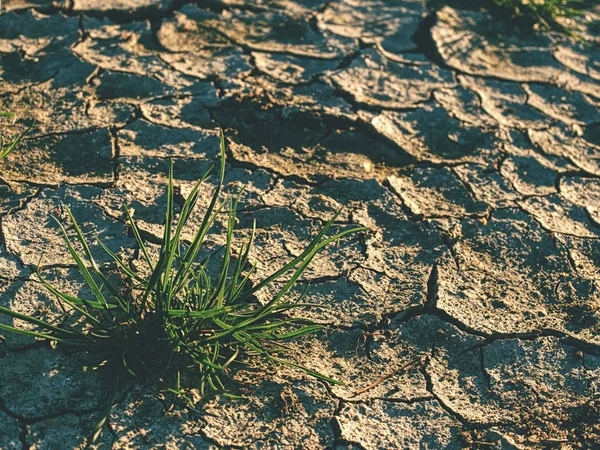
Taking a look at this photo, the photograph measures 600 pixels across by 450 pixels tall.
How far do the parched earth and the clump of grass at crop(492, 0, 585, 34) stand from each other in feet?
0.26

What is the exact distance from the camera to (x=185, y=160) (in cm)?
293

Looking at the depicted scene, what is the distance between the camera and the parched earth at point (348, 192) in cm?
211

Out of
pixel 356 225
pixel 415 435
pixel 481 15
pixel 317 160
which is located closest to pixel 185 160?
pixel 317 160

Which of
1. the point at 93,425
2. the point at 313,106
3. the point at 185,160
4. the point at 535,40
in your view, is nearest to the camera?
the point at 93,425

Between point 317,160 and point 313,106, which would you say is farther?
point 313,106

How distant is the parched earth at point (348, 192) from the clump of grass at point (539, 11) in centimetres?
8

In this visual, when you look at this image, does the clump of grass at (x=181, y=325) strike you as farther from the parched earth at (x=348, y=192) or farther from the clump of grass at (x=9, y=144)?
the clump of grass at (x=9, y=144)

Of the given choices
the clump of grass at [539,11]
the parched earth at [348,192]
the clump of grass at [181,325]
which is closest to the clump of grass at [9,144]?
the parched earth at [348,192]

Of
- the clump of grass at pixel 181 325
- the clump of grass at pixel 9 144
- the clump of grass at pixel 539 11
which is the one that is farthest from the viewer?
the clump of grass at pixel 539 11

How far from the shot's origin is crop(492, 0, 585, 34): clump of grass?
416 centimetres

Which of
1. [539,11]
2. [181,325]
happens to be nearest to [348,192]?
[181,325]

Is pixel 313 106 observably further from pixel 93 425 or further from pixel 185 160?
pixel 93 425

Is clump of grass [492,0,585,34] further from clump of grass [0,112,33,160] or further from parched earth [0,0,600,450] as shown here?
clump of grass [0,112,33,160]

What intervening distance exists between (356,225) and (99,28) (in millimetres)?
1769
